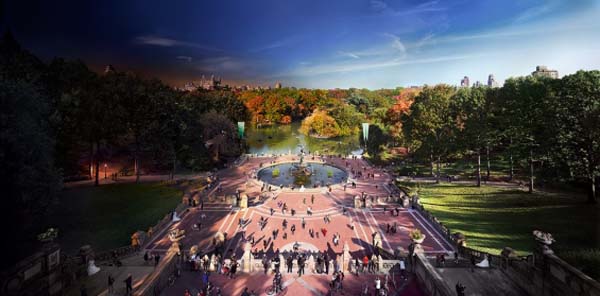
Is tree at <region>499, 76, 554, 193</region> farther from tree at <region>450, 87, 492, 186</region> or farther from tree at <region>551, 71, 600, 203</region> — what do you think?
tree at <region>450, 87, 492, 186</region>

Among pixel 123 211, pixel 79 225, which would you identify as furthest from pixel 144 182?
pixel 79 225

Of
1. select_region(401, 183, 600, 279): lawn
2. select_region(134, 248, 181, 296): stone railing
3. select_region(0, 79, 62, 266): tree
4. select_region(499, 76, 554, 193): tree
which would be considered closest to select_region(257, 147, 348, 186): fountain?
select_region(401, 183, 600, 279): lawn

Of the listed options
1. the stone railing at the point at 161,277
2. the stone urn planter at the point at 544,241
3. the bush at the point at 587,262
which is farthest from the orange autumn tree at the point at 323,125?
the stone urn planter at the point at 544,241

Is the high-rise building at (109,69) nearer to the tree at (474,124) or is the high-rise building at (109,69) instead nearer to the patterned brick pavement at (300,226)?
the patterned brick pavement at (300,226)

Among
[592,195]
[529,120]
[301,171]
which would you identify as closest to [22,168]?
[301,171]

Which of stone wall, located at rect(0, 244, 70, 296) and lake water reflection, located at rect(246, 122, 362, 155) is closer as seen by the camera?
stone wall, located at rect(0, 244, 70, 296)

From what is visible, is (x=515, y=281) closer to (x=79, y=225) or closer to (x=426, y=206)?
(x=426, y=206)
